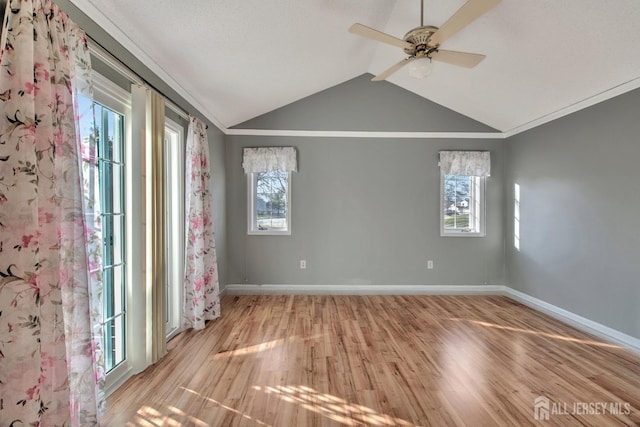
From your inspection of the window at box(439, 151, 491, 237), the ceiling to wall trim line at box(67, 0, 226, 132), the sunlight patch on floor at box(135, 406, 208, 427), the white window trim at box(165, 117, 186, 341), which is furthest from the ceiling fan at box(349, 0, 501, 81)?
the sunlight patch on floor at box(135, 406, 208, 427)

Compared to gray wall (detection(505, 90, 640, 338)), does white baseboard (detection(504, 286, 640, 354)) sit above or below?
below

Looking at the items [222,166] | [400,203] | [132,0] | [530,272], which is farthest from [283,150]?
[530,272]

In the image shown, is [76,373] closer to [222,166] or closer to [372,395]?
[372,395]

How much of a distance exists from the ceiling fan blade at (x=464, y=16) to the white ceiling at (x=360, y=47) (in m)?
0.85

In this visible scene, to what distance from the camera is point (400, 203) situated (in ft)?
14.8

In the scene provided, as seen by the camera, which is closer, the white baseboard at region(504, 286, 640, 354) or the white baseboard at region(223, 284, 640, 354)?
the white baseboard at region(504, 286, 640, 354)

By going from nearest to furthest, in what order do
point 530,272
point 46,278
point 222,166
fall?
point 46,278, point 530,272, point 222,166

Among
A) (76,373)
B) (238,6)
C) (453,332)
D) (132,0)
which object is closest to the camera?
(76,373)

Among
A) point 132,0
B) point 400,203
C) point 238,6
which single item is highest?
point 238,6

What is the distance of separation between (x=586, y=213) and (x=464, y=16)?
2717 mm

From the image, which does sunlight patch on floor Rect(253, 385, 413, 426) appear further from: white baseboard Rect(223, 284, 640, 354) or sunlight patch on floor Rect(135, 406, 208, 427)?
white baseboard Rect(223, 284, 640, 354)

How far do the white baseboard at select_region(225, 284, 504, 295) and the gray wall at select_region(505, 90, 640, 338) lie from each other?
1.99ft

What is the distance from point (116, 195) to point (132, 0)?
4.29 feet

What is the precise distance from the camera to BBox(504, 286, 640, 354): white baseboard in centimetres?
273
